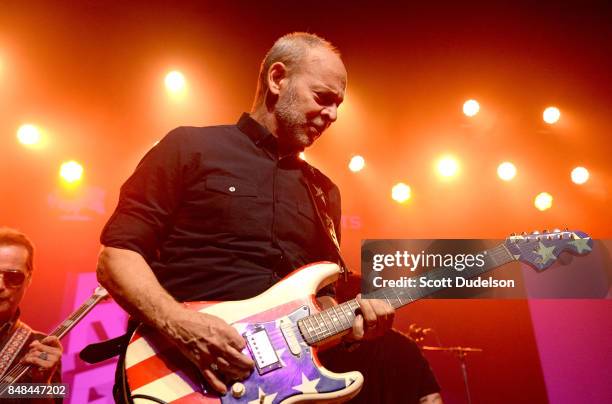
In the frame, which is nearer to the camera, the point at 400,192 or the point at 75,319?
the point at 75,319

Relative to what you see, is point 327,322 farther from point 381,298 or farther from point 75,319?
point 75,319

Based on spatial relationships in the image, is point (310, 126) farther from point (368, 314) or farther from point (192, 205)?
point (368, 314)

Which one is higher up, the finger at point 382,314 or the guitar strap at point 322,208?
the guitar strap at point 322,208

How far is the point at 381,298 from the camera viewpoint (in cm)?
211

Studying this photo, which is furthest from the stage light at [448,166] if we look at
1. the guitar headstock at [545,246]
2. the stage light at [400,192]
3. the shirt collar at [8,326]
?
the shirt collar at [8,326]

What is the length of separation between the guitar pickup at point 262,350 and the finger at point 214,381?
14cm

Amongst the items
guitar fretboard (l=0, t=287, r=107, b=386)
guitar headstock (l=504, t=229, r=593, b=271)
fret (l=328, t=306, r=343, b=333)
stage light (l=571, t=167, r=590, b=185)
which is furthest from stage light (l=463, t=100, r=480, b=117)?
fret (l=328, t=306, r=343, b=333)

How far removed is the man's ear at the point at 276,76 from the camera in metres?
2.47

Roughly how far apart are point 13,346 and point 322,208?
8.91 ft

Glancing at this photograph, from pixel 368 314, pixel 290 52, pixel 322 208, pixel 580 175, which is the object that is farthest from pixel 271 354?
pixel 580 175

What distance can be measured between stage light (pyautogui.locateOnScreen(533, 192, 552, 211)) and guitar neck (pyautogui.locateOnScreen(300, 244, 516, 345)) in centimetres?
419

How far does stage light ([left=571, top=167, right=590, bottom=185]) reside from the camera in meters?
6.08

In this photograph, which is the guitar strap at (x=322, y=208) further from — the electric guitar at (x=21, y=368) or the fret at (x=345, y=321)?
the electric guitar at (x=21, y=368)

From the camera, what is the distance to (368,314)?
6.45ft
